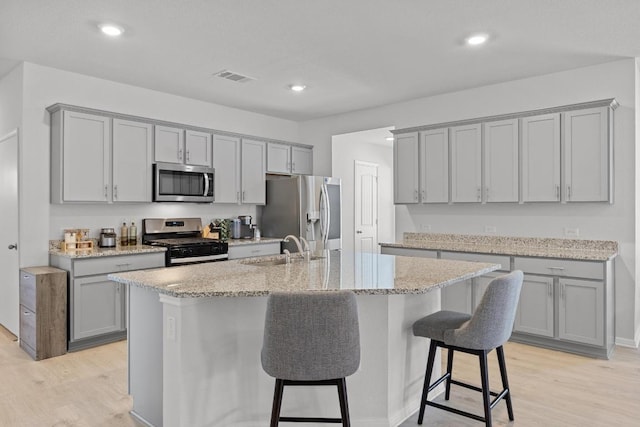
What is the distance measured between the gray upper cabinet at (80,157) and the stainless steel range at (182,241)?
0.70 m

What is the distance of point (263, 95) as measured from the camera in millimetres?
5254

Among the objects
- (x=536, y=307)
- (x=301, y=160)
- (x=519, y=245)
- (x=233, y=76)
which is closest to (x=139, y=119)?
(x=233, y=76)

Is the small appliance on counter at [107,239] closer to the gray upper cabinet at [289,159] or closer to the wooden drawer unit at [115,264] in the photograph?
the wooden drawer unit at [115,264]

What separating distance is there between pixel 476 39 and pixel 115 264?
3797mm

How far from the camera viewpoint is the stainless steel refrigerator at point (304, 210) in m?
5.76

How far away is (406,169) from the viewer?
5.29 m

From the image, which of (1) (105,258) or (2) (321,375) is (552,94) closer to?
(2) (321,375)

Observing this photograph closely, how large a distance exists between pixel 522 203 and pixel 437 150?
1116 millimetres

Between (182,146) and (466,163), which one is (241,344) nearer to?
(182,146)

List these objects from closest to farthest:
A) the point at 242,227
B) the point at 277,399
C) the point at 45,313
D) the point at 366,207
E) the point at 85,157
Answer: the point at 277,399
the point at 45,313
the point at 85,157
the point at 242,227
the point at 366,207

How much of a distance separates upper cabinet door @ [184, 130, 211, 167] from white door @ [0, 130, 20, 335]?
1.67 m

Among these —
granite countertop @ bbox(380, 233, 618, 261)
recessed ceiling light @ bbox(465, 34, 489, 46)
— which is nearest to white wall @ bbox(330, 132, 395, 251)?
granite countertop @ bbox(380, 233, 618, 261)

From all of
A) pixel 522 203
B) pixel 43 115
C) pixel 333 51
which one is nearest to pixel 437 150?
pixel 522 203

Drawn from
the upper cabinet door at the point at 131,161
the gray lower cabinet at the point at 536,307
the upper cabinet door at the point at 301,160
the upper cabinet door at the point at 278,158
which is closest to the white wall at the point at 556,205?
the gray lower cabinet at the point at 536,307
